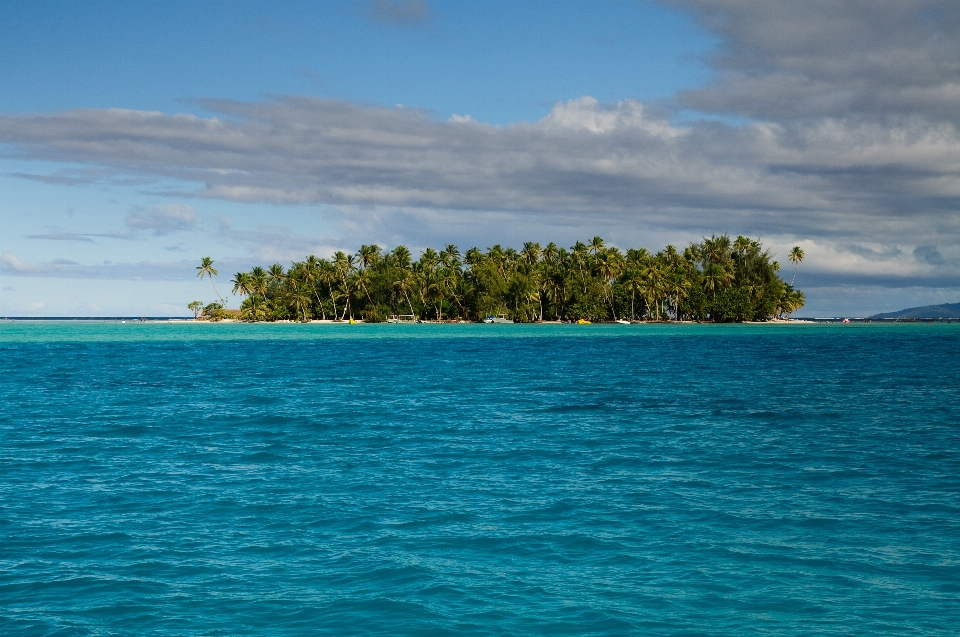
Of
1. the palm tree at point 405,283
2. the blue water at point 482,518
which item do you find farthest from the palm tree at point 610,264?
the blue water at point 482,518

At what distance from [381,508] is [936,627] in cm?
943

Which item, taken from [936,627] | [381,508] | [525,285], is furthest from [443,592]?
[525,285]

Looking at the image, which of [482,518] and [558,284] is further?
[558,284]

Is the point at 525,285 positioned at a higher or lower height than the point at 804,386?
higher

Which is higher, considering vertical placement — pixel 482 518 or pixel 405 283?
pixel 405 283

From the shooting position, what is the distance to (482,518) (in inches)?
608

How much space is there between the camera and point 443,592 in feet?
38.2

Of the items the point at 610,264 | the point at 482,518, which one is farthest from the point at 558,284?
the point at 482,518

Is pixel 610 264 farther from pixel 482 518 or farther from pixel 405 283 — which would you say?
pixel 482 518

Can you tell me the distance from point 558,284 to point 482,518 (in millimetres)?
177898

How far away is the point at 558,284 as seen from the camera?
19212 cm

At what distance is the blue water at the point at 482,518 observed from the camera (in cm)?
1092

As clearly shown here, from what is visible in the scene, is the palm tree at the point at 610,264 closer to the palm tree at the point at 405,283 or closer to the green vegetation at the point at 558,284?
the green vegetation at the point at 558,284

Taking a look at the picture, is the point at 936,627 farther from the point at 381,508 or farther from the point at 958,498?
the point at 381,508
